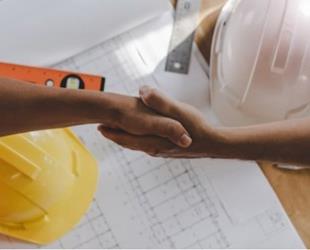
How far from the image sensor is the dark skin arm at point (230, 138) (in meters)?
0.71

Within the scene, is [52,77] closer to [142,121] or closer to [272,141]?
[142,121]

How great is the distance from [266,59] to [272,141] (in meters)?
0.12

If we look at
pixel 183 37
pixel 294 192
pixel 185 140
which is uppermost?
pixel 183 37

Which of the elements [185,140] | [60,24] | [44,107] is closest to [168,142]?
[185,140]

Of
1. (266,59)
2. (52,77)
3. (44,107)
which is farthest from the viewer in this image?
(52,77)

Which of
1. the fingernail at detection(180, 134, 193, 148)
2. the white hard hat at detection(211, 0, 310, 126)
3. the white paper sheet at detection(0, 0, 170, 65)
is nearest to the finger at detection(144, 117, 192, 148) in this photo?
the fingernail at detection(180, 134, 193, 148)

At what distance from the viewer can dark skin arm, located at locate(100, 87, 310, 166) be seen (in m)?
0.71

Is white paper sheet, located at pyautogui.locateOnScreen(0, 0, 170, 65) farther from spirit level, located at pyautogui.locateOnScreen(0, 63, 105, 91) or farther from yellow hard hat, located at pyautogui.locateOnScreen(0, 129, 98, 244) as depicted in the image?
yellow hard hat, located at pyautogui.locateOnScreen(0, 129, 98, 244)

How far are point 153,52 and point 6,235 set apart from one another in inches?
12.7

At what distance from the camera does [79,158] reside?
34.0 inches

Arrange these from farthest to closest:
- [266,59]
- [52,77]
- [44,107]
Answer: [52,77] → [266,59] → [44,107]

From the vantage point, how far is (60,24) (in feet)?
2.93

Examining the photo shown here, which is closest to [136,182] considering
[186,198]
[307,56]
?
[186,198]

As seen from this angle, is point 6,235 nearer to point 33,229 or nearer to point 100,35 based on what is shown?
point 33,229
